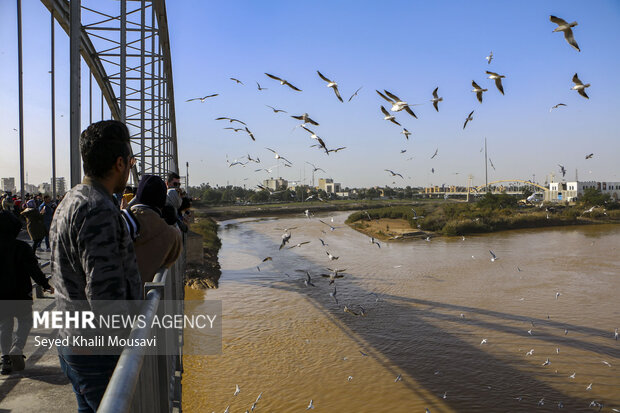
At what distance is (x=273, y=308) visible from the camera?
562 inches

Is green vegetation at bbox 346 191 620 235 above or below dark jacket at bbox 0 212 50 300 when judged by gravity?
below

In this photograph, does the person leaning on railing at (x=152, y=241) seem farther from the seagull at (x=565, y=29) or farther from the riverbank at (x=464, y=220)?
the riverbank at (x=464, y=220)

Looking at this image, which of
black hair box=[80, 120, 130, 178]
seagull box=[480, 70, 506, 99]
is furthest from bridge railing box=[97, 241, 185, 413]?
seagull box=[480, 70, 506, 99]

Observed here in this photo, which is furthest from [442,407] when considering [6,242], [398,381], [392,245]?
[392,245]

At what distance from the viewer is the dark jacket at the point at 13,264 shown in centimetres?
452

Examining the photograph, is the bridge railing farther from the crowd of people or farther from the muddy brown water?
the muddy brown water

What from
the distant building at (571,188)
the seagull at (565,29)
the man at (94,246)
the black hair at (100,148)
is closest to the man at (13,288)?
the man at (94,246)

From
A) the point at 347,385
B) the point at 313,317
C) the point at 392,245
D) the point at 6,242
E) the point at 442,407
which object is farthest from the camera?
the point at 392,245

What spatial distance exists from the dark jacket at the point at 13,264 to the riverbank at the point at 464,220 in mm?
31061

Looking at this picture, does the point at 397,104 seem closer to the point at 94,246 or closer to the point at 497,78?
the point at 497,78

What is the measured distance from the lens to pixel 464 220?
128 ft

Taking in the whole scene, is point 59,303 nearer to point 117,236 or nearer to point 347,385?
point 117,236

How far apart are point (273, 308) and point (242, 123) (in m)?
5.90

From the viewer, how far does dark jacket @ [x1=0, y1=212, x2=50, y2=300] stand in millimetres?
4520
